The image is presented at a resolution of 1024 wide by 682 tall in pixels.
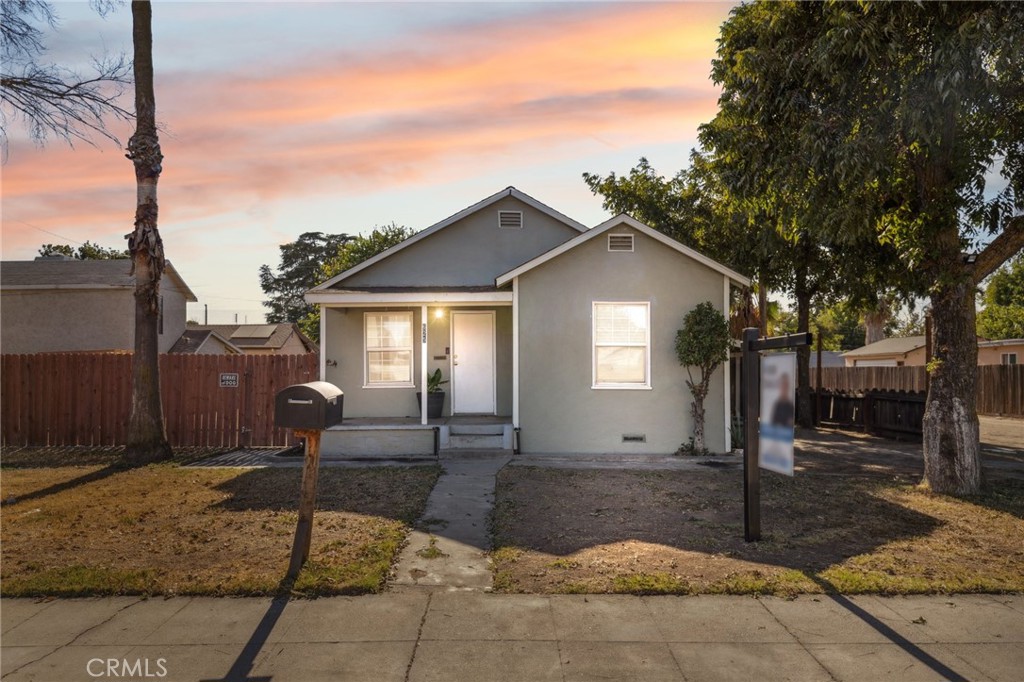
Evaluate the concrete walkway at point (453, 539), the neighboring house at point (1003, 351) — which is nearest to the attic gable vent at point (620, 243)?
the concrete walkway at point (453, 539)

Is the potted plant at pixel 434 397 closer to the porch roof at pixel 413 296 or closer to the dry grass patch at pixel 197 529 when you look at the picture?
the porch roof at pixel 413 296

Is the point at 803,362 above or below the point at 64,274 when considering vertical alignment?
below

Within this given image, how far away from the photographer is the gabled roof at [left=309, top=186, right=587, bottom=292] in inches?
611

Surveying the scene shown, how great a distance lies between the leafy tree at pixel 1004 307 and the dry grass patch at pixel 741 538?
41.1m

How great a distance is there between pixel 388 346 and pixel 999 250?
11638 millimetres

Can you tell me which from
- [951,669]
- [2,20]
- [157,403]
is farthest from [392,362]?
[951,669]

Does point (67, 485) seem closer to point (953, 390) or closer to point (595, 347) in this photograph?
point (595, 347)

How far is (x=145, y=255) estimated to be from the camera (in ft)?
41.5

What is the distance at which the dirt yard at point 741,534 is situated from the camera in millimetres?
5828

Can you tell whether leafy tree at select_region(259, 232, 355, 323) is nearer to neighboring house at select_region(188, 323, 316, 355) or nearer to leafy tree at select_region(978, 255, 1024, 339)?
neighboring house at select_region(188, 323, 316, 355)

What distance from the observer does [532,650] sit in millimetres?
4488

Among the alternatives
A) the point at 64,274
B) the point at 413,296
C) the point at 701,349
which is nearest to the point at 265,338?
the point at 64,274

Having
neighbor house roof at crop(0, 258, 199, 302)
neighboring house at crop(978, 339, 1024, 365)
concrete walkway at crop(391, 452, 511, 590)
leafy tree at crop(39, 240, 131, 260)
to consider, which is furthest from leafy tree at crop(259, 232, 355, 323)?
concrete walkway at crop(391, 452, 511, 590)

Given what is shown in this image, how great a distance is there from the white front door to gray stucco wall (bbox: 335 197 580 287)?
923mm
